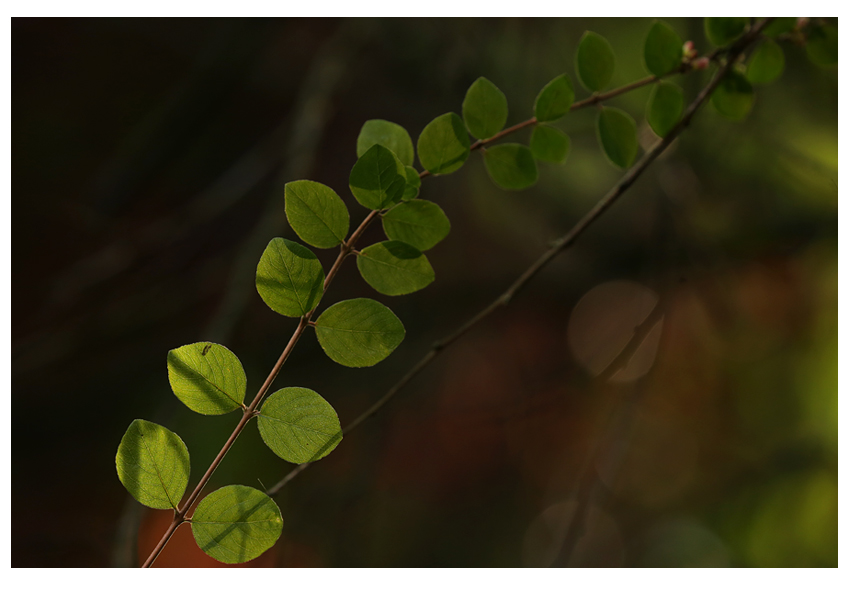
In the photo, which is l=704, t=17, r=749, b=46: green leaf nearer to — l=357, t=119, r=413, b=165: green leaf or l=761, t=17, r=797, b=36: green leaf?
l=761, t=17, r=797, b=36: green leaf

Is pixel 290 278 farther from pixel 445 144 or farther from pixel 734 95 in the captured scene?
pixel 734 95

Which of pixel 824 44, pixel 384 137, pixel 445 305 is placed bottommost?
pixel 445 305

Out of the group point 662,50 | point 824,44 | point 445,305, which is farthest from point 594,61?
point 445,305

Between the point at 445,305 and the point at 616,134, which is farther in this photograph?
the point at 445,305

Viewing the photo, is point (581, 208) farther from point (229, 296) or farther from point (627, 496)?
point (229, 296)

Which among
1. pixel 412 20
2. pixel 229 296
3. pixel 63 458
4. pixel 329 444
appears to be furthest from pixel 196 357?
pixel 63 458

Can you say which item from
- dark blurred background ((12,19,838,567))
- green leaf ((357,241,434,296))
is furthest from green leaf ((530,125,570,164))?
dark blurred background ((12,19,838,567))
